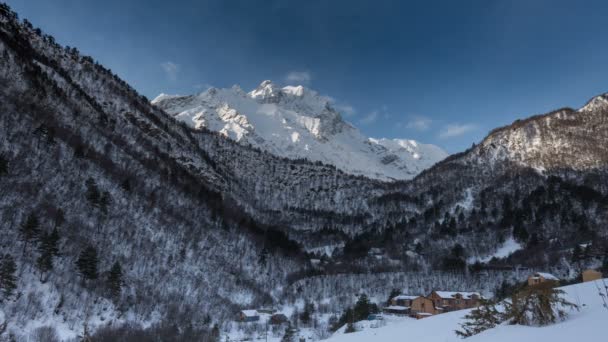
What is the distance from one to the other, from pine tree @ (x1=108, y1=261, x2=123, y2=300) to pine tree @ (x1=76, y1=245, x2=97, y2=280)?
6.91ft

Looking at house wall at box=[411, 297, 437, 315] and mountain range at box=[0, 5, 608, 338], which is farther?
house wall at box=[411, 297, 437, 315]

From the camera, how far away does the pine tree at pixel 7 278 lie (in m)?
37.8

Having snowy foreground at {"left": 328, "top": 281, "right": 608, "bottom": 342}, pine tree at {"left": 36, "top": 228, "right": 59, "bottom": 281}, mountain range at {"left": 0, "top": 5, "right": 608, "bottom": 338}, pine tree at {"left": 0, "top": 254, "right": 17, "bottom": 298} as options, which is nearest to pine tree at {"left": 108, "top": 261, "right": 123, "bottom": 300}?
mountain range at {"left": 0, "top": 5, "right": 608, "bottom": 338}

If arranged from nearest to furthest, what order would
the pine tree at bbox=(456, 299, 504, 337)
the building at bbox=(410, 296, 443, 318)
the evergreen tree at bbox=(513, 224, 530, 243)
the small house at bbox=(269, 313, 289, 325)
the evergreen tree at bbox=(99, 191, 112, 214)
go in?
the pine tree at bbox=(456, 299, 504, 337) < the evergreen tree at bbox=(99, 191, 112, 214) < the small house at bbox=(269, 313, 289, 325) < the building at bbox=(410, 296, 443, 318) < the evergreen tree at bbox=(513, 224, 530, 243)

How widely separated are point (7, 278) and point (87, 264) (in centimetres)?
1135

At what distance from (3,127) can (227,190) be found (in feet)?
322

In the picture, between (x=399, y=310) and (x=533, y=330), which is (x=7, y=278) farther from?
(x=399, y=310)

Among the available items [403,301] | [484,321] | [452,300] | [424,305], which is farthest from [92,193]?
[484,321]

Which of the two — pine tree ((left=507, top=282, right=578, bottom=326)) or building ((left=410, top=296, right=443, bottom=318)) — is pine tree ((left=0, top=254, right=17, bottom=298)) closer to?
pine tree ((left=507, top=282, right=578, bottom=326))

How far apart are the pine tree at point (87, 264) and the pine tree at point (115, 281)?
2.11m

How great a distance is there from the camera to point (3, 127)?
59.5 meters

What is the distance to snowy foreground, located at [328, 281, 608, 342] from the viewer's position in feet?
24.1

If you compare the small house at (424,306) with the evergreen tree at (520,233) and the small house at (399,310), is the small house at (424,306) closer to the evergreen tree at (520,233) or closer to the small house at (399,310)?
the small house at (399,310)

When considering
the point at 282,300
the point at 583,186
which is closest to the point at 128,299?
the point at 282,300
